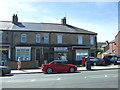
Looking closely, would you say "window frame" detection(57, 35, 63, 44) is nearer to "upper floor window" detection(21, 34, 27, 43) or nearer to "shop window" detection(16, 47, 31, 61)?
"shop window" detection(16, 47, 31, 61)

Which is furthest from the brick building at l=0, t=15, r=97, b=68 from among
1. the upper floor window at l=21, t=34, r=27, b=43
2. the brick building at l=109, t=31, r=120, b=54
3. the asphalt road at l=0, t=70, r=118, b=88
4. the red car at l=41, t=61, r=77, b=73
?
the brick building at l=109, t=31, r=120, b=54

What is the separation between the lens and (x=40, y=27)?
38.3 metres

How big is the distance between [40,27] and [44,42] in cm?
357

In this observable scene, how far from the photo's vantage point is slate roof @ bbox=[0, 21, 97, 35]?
118ft

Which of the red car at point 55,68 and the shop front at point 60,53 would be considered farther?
the shop front at point 60,53

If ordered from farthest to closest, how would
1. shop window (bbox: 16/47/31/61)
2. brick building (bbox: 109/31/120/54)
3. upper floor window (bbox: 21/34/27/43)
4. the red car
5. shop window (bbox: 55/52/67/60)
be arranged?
brick building (bbox: 109/31/120/54) < shop window (bbox: 55/52/67/60) < upper floor window (bbox: 21/34/27/43) < shop window (bbox: 16/47/31/61) < the red car

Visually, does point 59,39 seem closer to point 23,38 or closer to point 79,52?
point 79,52

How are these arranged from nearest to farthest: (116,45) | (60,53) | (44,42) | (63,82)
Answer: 1. (63,82)
2. (44,42)
3. (60,53)
4. (116,45)

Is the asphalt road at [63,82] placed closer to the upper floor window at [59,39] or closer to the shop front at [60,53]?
the shop front at [60,53]

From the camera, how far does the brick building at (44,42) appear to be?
113ft

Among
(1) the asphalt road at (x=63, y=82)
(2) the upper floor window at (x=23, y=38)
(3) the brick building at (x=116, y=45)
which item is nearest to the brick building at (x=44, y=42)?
(2) the upper floor window at (x=23, y=38)

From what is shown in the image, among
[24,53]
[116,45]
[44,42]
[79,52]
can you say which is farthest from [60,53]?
[116,45]

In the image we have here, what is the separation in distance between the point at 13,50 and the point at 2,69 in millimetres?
14584

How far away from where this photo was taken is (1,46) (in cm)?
3369
